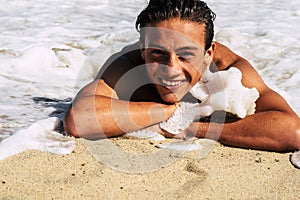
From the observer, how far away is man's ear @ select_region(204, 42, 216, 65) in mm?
3267

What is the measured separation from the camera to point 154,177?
2555mm

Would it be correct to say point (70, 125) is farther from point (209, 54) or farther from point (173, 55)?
point (209, 54)

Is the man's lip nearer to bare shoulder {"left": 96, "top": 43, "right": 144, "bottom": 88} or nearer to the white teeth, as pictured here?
the white teeth

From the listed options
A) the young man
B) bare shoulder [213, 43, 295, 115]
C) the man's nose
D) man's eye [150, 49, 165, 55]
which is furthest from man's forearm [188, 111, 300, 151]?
man's eye [150, 49, 165, 55]

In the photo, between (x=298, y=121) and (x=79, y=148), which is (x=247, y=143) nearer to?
(x=298, y=121)

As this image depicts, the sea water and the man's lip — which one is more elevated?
the man's lip

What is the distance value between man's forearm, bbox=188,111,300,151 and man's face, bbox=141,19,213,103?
0.28 meters

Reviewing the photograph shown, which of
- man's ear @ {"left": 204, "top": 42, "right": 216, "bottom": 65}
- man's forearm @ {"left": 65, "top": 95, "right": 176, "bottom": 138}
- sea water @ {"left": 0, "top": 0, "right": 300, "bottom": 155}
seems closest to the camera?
man's forearm @ {"left": 65, "top": 95, "right": 176, "bottom": 138}

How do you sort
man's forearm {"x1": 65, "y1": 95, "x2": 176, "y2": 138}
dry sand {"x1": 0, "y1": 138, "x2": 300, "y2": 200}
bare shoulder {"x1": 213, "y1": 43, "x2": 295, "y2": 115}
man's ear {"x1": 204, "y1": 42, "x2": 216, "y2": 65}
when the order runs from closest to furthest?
dry sand {"x1": 0, "y1": 138, "x2": 300, "y2": 200}, man's forearm {"x1": 65, "y1": 95, "x2": 176, "y2": 138}, bare shoulder {"x1": 213, "y1": 43, "x2": 295, "y2": 115}, man's ear {"x1": 204, "y1": 42, "x2": 216, "y2": 65}

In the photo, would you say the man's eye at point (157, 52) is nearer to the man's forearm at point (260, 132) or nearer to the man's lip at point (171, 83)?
the man's lip at point (171, 83)

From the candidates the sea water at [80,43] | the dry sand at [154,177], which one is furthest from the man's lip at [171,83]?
the sea water at [80,43]

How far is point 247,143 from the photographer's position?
2.97 meters

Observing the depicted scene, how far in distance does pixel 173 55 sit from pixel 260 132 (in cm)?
65

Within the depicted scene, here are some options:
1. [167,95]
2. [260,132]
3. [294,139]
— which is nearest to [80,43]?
[167,95]
